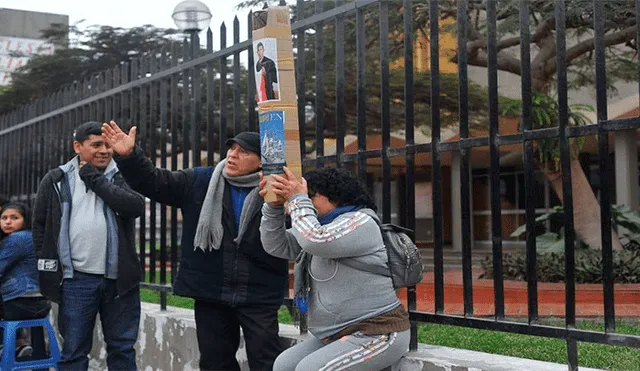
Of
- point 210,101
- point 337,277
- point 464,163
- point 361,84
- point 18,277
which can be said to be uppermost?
point 210,101

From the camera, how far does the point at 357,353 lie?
3.15 metres

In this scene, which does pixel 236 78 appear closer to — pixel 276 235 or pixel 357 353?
pixel 276 235

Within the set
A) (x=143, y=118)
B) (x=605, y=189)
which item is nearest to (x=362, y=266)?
(x=605, y=189)

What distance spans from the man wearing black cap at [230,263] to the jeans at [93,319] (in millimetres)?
660

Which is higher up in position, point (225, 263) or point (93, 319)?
point (225, 263)

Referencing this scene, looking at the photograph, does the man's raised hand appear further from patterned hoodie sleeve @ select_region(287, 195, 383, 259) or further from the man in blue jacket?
patterned hoodie sleeve @ select_region(287, 195, 383, 259)

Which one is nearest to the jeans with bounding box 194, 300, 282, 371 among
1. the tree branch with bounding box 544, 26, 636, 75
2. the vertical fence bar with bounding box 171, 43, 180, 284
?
the vertical fence bar with bounding box 171, 43, 180, 284

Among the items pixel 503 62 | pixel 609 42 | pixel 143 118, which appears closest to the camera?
pixel 143 118

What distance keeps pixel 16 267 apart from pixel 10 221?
12.9 inches

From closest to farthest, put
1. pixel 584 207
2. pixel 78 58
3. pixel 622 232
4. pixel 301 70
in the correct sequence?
pixel 301 70 → pixel 584 207 → pixel 622 232 → pixel 78 58

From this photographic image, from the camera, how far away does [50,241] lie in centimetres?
445

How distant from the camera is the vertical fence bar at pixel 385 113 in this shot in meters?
4.09

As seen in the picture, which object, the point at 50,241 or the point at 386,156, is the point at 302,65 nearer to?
the point at 386,156

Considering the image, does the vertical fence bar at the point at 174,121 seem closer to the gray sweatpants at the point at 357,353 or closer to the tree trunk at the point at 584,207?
the gray sweatpants at the point at 357,353
